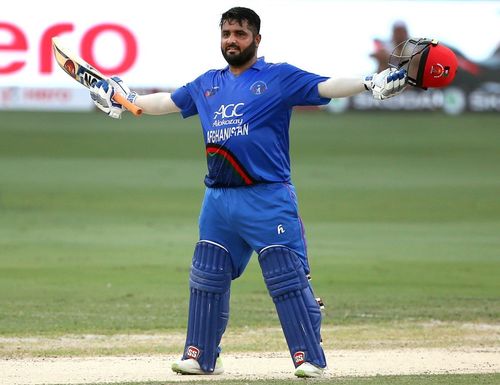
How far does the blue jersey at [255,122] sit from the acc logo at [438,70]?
0.56m

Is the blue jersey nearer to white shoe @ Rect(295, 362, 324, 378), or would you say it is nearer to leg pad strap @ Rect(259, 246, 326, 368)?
leg pad strap @ Rect(259, 246, 326, 368)

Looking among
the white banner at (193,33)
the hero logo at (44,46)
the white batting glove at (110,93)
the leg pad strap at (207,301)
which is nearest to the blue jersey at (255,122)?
the leg pad strap at (207,301)

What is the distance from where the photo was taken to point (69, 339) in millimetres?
8672

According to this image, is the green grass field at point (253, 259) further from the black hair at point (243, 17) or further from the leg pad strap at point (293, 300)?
the black hair at point (243, 17)

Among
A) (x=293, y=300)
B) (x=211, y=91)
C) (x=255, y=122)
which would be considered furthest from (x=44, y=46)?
(x=293, y=300)

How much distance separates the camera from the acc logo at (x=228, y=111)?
6789mm

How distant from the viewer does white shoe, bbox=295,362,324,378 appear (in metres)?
6.73

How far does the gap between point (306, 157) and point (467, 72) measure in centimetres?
355

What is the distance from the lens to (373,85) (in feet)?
21.6

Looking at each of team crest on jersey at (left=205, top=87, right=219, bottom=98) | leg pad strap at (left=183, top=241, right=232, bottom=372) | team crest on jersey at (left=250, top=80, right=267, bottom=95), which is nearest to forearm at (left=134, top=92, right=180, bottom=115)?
team crest on jersey at (left=205, top=87, right=219, bottom=98)

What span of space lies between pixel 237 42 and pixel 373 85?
2.52 feet

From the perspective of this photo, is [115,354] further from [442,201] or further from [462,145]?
[462,145]

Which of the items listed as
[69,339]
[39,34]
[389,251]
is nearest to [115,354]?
[69,339]

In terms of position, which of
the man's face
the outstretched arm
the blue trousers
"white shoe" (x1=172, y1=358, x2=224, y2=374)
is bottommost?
"white shoe" (x1=172, y1=358, x2=224, y2=374)
